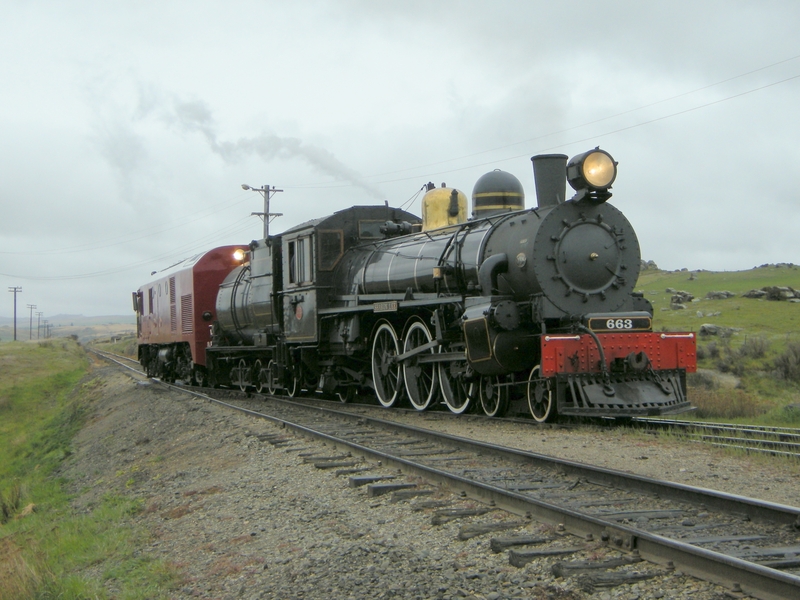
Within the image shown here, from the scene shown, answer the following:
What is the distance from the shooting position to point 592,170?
34.1ft

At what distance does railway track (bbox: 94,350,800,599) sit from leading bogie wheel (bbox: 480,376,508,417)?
112 inches

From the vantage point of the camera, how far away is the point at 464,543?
492cm

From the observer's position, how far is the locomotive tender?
394 inches

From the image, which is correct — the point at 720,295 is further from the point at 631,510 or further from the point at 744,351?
the point at 631,510

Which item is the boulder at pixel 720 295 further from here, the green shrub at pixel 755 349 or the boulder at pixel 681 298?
the green shrub at pixel 755 349

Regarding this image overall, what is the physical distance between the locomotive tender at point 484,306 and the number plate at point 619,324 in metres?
0.02

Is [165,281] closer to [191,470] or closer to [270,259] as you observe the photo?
[270,259]

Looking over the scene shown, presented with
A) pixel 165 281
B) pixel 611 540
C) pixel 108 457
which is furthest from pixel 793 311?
pixel 611 540

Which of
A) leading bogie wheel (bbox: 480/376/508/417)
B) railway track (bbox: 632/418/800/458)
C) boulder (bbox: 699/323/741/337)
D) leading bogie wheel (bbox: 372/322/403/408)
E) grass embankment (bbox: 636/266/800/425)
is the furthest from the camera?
boulder (bbox: 699/323/741/337)

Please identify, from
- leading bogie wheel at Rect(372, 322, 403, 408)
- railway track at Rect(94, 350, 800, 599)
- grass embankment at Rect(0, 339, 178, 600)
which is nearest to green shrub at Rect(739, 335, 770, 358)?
leading bogie wheel at Rect(372, 322, 403, 408)

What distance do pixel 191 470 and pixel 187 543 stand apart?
309 centimetres

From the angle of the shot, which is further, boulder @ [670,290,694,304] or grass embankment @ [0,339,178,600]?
boulder @ [670,290,694,304]

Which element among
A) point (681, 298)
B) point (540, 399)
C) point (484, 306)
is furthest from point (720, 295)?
point (484, 306)

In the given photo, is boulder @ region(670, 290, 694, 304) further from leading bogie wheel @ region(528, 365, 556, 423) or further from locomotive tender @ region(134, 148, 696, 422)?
leading bogie wheel @ region(528, 365, 556, 423)
